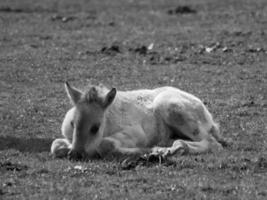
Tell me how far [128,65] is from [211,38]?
5.33 m

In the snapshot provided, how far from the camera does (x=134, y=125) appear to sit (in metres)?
12.8

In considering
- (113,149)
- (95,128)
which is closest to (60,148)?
(95,128)

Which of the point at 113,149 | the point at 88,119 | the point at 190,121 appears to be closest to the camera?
the point at 88,119

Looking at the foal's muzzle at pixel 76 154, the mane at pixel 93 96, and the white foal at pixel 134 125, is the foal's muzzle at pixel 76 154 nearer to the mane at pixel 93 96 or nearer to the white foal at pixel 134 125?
the white foal at pixel 134 125

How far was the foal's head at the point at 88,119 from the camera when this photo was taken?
1177 centimetres

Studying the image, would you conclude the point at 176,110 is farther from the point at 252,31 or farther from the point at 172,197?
the point at 252,31

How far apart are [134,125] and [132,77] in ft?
22.6

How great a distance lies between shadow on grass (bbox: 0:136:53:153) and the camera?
42.1 feet

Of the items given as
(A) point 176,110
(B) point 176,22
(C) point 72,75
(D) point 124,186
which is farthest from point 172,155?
(B) point 176,22

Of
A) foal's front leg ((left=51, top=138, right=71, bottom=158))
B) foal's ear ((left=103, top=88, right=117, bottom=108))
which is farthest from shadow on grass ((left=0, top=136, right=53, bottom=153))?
foal's ear ((left=103, top=88, right=117, bottom=108))

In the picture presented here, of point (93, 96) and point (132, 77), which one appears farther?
point (132, 77)

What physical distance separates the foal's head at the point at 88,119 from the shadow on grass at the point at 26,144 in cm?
103

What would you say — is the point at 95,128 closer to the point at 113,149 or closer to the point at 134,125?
the point at 113,149

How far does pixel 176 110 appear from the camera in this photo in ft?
42.7
